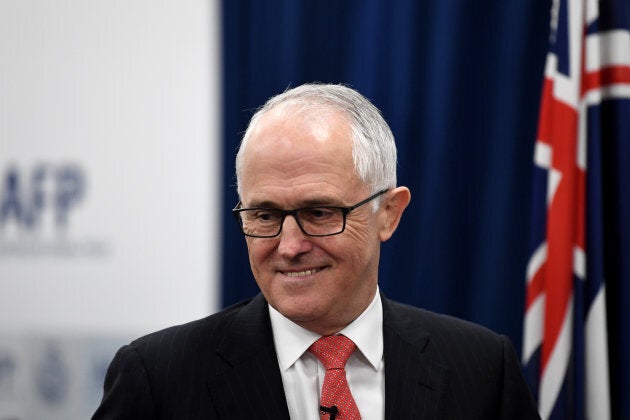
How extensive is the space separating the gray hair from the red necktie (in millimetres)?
330

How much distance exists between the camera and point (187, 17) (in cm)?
289

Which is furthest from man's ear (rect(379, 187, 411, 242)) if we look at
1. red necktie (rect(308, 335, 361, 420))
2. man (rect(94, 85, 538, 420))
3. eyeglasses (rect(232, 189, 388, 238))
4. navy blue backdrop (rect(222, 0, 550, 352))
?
navy blue backdrop (rect(222, 0, 550, 352))

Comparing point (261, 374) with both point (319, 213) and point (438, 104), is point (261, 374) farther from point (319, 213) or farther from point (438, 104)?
point (438, 104)

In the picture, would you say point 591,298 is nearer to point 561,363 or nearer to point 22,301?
point 561,363

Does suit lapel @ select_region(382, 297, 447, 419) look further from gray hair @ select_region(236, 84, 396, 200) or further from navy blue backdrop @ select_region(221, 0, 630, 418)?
navy blue backdrop @ select_region(221, 0, 630, 418)

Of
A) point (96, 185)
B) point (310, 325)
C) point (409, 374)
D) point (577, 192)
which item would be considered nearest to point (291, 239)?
point (310, 325)

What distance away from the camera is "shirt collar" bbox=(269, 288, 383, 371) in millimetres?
1408

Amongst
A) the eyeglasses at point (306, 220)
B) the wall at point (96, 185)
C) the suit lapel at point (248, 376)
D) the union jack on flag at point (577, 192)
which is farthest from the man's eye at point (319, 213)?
the wall at point (96, 185)

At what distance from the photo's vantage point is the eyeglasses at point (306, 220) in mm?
1308

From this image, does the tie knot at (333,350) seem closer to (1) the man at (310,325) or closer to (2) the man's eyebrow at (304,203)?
(1) the man at (310,325)

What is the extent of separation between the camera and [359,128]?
54.5 inches

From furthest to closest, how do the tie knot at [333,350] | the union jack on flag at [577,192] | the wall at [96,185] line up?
the wall at [96,185] → the union jack on flag at [577,192] → the tie knot at [333,350]

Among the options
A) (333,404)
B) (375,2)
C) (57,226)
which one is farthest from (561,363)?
(57,226)

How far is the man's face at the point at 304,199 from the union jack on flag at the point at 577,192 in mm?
1312
